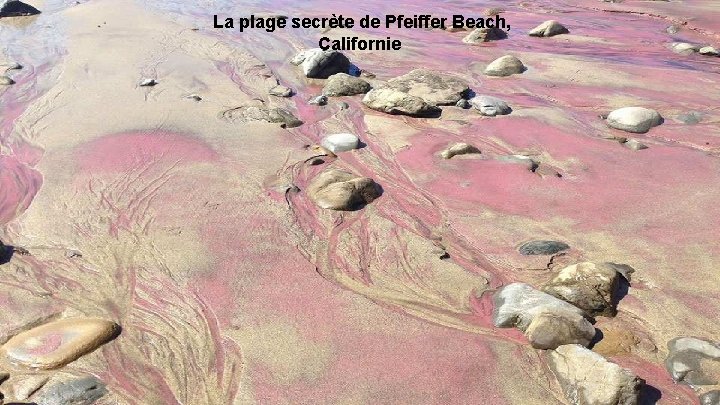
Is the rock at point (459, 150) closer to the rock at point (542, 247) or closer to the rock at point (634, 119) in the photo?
the rock at point (542, 247)

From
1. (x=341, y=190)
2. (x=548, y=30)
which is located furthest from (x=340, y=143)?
(x=548, y=30)

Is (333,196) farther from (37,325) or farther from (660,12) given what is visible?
(660,12)

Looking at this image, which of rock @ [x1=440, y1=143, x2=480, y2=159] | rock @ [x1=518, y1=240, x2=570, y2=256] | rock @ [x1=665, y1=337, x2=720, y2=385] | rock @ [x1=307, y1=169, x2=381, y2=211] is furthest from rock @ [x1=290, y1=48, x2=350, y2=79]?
rock @ [x1=665, y1=337, x2=720, y2=385]

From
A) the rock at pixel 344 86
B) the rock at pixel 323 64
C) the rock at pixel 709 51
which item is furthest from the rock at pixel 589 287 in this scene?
the rock at pixel 709 51

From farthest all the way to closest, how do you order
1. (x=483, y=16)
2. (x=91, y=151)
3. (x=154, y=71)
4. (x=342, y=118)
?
1. (x=483, y=16)
2. (x=154, y=71)
3. (x=342, y=118)
4. (x=91, y=151)

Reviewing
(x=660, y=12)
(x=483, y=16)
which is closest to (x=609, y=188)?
(x=483, y=16)

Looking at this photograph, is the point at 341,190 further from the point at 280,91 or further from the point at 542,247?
the point at 280,91
